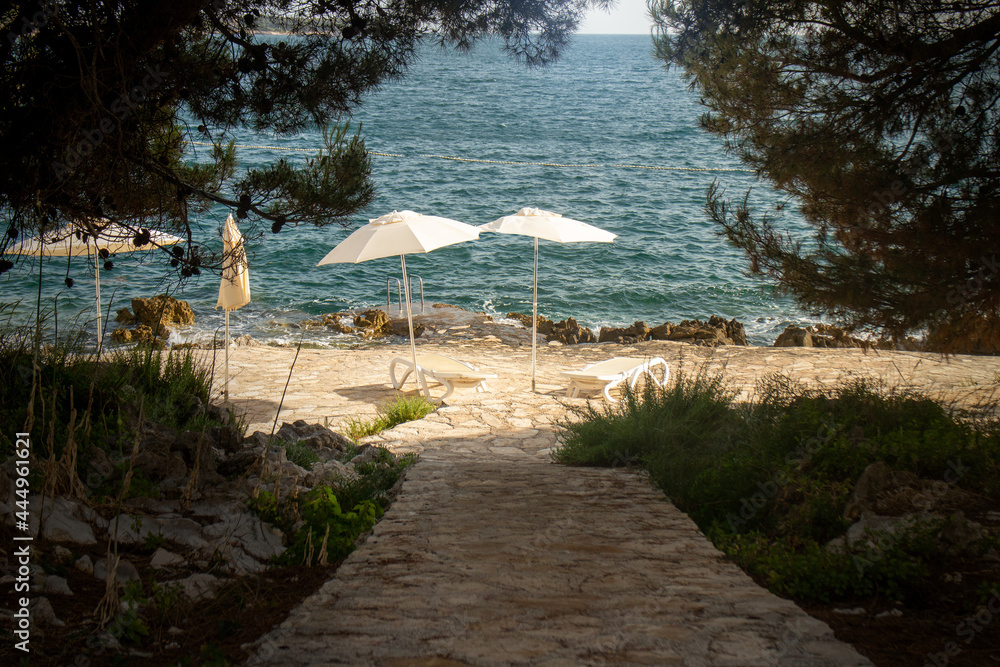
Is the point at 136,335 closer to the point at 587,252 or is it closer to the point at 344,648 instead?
the point at 344,648

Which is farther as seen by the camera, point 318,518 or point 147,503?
point 318,518

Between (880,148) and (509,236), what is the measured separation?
2256cm

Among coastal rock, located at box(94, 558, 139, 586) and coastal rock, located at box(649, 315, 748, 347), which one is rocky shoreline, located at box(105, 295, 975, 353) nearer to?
coastal rock, located at box(649, 315, 748, 347)

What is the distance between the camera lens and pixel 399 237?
27.3ft

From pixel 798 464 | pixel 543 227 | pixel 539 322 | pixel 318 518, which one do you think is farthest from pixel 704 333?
pixel 318 518

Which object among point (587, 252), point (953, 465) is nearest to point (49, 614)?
point (953, 465)

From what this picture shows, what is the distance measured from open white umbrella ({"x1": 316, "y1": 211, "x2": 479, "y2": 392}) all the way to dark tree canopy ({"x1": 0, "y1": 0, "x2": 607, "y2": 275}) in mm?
2806

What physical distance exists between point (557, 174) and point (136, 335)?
984 inches

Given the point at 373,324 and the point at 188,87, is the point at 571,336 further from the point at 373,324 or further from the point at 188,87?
the point at 188,87

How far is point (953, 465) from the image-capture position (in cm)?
366

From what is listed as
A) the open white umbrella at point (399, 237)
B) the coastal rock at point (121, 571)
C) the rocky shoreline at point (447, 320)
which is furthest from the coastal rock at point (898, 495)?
the rocky shoreline at point (447, 320)

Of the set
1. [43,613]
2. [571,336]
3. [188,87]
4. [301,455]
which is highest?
[188,87]

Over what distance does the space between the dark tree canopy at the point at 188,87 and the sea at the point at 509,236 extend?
0.33 m

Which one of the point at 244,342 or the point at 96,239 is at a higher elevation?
the point at 96,239
